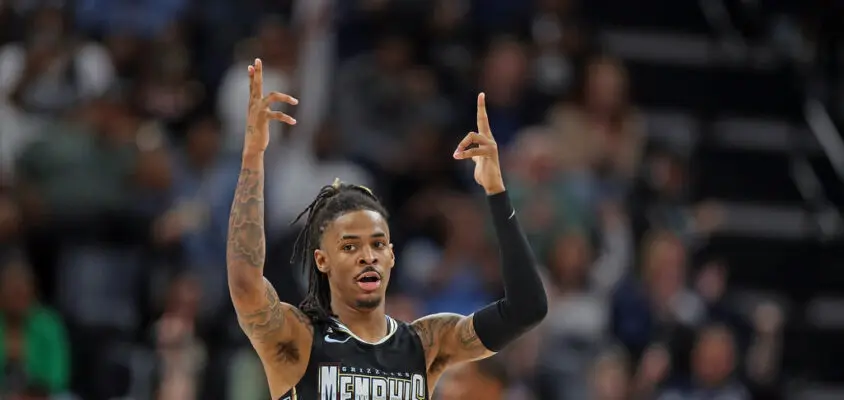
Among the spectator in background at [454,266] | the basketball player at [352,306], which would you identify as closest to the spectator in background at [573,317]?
the spectator in background at [454,266]

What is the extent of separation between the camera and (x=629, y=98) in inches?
518

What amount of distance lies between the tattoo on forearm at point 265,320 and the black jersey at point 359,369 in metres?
0.21

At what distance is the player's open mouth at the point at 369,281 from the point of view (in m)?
5.21

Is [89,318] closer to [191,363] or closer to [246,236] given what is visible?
[191,363]

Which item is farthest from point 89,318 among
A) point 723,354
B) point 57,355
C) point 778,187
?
point 778,187

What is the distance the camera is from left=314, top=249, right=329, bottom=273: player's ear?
17.5 feet

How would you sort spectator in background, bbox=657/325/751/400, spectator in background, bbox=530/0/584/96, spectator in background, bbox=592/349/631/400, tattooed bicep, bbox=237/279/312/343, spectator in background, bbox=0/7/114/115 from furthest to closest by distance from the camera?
spectator in background, bbox=530/0/584/96
spectator in background, bbox=0/7/114/115
spectator in background, bbox=657/325/751/400
spectator in background, bbox=592/349/631/400
tattooed bicep, bbox=237/279/312/343

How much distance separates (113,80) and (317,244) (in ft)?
20.3

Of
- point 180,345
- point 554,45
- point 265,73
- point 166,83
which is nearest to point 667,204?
point 554,45

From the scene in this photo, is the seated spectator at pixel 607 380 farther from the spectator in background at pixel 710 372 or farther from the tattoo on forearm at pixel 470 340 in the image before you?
the tattoo on forearm at pixel 470 340

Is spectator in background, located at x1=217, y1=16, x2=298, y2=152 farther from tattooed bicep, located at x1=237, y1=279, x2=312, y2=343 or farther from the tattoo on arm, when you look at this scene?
tattooed bicep, located at x1=237, y1=279, x2=312, y2=343

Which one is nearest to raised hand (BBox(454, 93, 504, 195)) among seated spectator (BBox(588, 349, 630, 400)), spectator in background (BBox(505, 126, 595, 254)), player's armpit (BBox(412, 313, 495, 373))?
player's armpit (BBox(412, 313, 495, 373))

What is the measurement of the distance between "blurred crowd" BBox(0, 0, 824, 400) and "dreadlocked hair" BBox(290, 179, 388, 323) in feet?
10.0

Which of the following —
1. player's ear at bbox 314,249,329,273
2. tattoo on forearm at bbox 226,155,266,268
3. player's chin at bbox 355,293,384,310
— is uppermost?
tattoo on forearm at bbox 226,155,266,268
